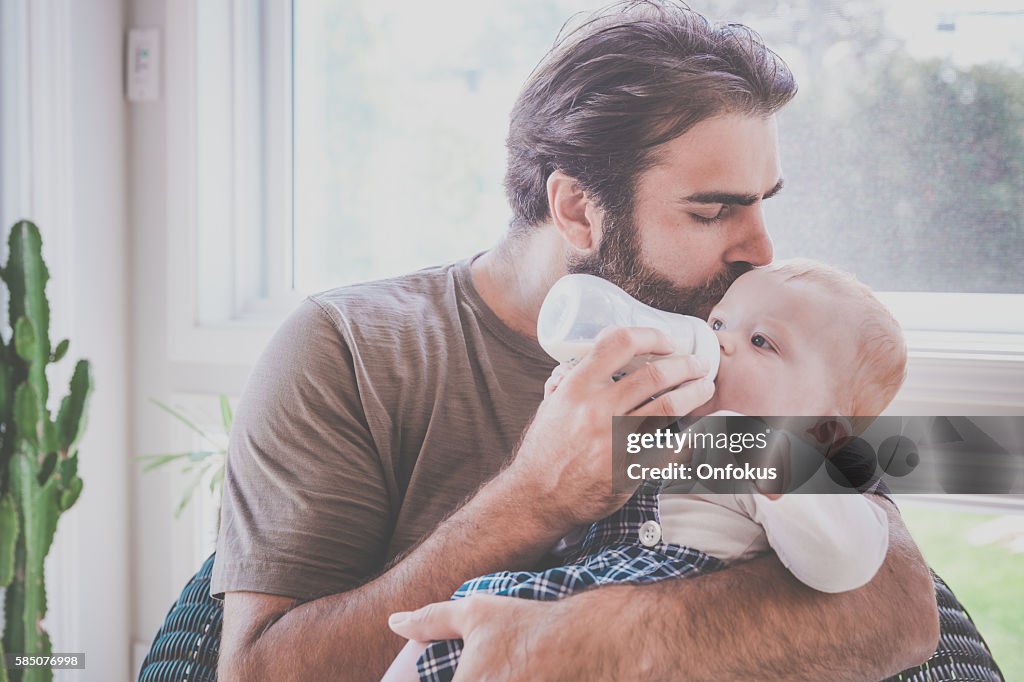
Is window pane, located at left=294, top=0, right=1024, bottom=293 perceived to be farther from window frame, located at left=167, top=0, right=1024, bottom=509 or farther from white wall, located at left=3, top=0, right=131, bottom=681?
white wall, located at left=3, top=0, right=131, bottom=681

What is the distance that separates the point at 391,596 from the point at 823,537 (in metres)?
0.52

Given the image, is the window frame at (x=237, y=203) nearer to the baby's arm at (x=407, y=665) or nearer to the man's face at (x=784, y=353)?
the baby's arm at (x=407, y=665)

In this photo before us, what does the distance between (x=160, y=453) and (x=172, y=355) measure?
0.23 m

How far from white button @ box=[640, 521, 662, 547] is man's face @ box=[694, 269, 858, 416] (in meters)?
0.15

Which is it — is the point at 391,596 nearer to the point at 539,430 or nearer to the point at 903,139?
the point at 539,430

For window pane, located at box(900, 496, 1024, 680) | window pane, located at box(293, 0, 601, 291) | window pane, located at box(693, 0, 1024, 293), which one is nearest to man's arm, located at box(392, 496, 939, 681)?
window pane, located at box(900, 496, 1024, 680)

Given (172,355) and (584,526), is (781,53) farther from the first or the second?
(172,355)

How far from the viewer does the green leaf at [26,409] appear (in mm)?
1398

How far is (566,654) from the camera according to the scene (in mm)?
966

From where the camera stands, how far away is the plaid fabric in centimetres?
96

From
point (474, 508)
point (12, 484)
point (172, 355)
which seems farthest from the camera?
point (172, 355)

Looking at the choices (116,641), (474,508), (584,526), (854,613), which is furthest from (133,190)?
(854,613)

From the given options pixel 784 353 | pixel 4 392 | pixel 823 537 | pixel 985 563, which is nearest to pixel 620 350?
pixel 784 353

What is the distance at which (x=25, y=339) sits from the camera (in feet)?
4.63
